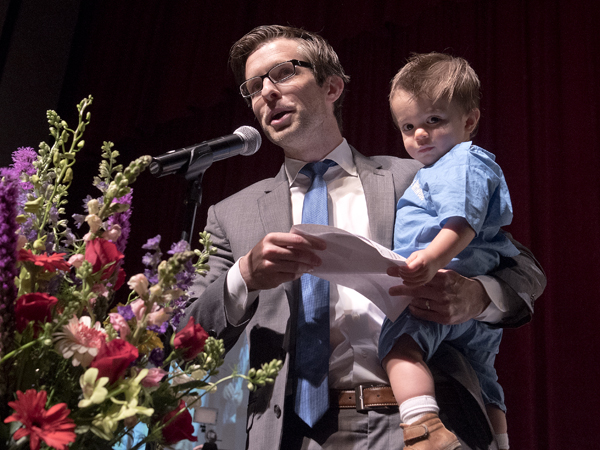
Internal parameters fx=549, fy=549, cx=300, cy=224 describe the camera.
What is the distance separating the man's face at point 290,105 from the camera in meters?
1.83

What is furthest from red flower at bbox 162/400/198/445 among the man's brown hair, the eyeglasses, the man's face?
the man's brown hair

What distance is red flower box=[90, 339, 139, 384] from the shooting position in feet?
2.00

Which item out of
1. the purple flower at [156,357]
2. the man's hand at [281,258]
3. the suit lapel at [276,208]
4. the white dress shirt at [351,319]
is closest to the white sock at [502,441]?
the white dress shirt at [351,319]

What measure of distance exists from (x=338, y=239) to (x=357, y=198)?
1.94 ft

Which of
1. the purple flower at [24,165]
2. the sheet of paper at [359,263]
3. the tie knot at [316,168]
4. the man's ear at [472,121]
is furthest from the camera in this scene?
the tie knot at [316,168]

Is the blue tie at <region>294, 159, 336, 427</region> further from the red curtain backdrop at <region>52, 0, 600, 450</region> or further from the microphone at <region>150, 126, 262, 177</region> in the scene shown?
the red curtain backdrop at <region>52, 0, 600, 450</region>

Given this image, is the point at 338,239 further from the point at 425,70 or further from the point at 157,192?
the point at 157,192

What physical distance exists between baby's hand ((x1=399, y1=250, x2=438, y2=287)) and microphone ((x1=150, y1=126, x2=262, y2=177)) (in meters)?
0.52

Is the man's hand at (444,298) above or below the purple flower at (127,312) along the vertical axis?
above

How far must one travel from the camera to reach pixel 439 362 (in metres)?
1.26

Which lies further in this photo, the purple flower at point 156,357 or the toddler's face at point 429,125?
the toddler's face at point 429,125

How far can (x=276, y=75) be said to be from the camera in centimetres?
194

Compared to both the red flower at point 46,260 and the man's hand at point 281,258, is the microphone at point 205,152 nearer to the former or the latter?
the man's hand at point 281,258

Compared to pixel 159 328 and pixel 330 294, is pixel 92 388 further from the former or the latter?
pixel 330 294
